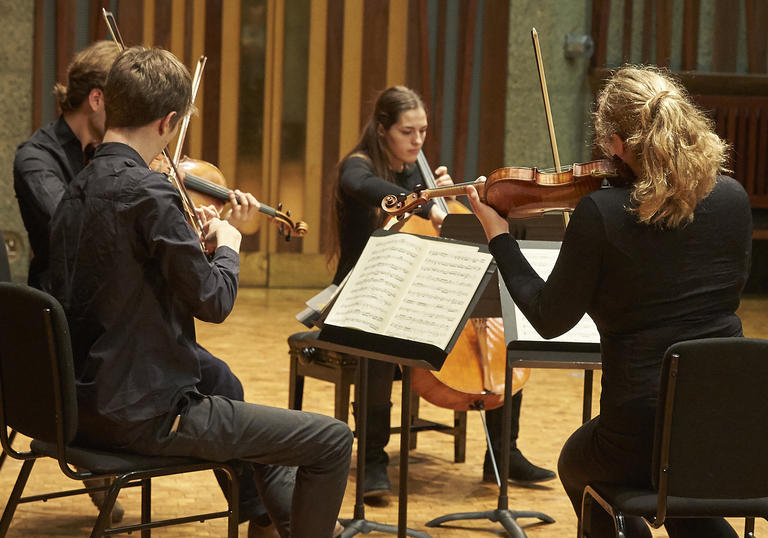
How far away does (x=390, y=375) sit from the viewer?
342cm

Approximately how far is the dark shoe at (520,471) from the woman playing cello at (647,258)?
4.56ft

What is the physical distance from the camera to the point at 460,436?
3676mm

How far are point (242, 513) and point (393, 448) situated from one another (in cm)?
140

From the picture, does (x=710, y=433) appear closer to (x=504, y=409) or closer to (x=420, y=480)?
(x=504, y=409)

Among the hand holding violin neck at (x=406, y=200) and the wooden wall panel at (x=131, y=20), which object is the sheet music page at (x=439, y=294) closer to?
the hand holding violin neck at (x=406, y=200)

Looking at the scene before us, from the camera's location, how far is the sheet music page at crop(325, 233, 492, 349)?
2270 millimetres

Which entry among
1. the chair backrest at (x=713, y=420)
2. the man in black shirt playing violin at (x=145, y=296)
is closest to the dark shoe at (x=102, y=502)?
the man in black shirt playing violin at (x=145, y=296)

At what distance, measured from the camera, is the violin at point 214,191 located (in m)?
3.15

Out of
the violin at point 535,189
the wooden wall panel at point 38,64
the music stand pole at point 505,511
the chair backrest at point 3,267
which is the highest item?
the wooden wall panel at point 38,64

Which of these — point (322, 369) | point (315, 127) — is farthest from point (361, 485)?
point (315, 127)

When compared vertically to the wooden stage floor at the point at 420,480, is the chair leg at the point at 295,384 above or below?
above

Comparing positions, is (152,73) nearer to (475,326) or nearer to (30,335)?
(30,335)

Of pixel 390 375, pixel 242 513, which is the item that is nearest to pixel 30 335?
pixel 242 513

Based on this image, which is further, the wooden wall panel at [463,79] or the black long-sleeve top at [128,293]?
the wooden wall panel at [463,79]
